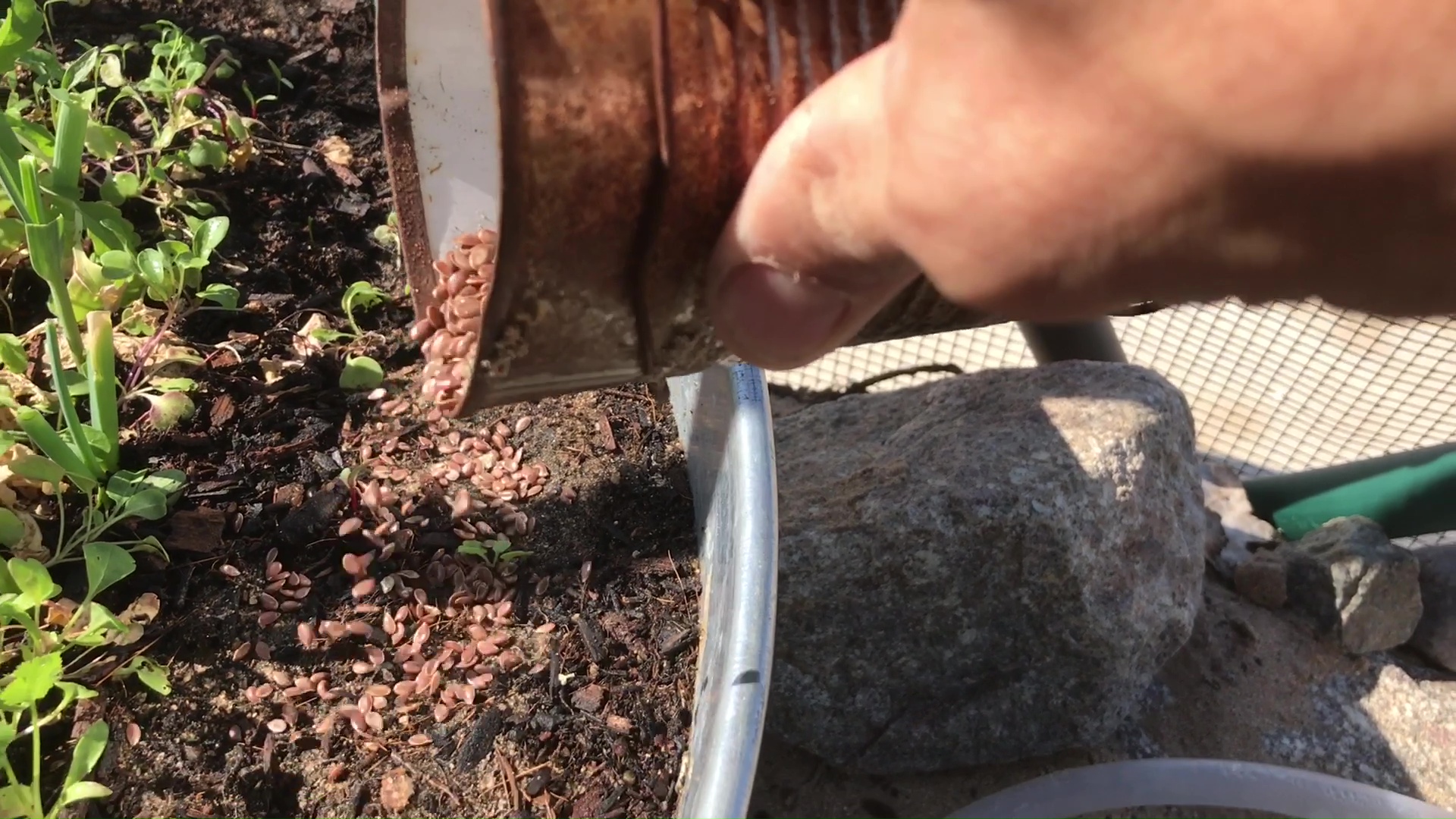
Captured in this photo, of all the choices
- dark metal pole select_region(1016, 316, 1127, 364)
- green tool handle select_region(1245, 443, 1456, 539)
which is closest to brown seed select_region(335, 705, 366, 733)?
dark metal pole select_region(1016, 316, 1127, 364)

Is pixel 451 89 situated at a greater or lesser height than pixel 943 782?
greater

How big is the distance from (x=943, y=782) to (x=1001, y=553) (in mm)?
355

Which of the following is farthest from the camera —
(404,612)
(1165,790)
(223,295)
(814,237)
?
(1165,790)

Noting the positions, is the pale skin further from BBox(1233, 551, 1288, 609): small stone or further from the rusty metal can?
BBox(1233, 551, 1288, 609): small stone

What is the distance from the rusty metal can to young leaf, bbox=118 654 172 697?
473mm

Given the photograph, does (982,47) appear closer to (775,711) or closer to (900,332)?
(900,332)

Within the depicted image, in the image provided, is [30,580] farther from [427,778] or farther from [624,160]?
[624,160]

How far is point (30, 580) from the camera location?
0.77 metres

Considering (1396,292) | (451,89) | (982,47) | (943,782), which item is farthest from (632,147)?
(943,782)

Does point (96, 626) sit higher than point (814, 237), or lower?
lower

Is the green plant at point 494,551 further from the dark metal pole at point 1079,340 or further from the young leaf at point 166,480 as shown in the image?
the dark metal pole at point 1079,340

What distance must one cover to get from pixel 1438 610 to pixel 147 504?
1783 millimetres

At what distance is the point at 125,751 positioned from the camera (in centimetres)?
79

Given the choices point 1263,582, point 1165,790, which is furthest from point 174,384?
point 1263,582
